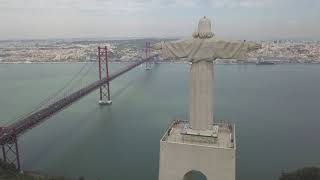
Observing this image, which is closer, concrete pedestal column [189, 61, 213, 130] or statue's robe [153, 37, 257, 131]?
statue's robe [153, 37, 257, 131]

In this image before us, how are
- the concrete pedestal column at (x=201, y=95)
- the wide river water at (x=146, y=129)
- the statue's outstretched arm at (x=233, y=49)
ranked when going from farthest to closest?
the wide river water at (x=146, y=129)
the concrete pedestal column at (x=201, y=95)
the statue's outstretched arm at (x=233, y=49)

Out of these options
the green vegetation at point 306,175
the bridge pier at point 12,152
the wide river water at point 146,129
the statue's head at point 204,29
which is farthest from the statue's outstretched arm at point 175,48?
the bridge pier at point 12,152

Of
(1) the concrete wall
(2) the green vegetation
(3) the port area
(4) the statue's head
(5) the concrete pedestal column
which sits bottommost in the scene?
(2) the green vegetation

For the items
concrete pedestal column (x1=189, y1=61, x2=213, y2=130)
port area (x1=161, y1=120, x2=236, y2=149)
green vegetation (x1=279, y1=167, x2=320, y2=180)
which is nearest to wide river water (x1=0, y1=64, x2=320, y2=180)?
green vegetation (x1=279, y1=167, x2=320, y2=180)

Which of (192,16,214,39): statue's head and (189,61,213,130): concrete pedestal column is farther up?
(192,16,214,39): statue's head

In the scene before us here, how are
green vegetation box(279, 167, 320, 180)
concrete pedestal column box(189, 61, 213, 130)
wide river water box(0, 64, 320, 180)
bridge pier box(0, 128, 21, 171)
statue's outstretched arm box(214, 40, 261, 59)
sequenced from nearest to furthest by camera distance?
statue's outstretched arm box(214, 40, 261, 59) → concrete pedestal column box(189, 61, 213, 130) → green vegetation box(279, 167, 320, 180) → bridge pier box(0, 128, 21, 171) → wide river water box(0, 64, 320, 180)

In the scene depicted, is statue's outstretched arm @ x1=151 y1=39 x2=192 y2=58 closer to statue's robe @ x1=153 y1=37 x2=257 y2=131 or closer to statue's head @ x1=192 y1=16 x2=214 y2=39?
statue's robe @ x1=153 y1=37 x2=257 y2=131

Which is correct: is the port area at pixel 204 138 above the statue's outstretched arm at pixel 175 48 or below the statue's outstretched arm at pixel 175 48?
below

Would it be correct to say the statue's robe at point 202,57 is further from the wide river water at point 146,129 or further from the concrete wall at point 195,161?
the wide river water at point 146,129

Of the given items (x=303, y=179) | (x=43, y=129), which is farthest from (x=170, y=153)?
(x=43, y=129)
